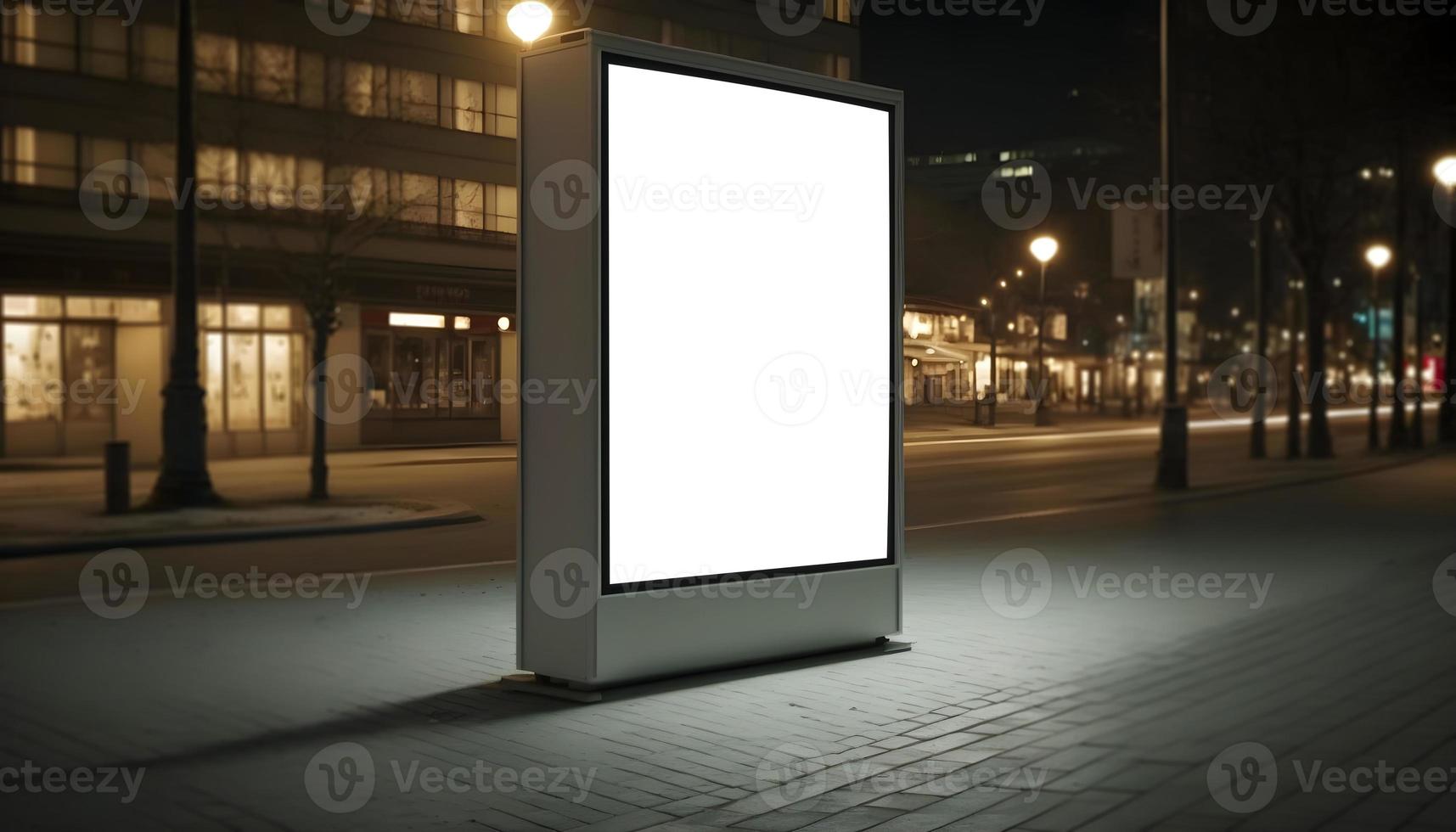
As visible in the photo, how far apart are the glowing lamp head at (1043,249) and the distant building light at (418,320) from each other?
24.5 feet

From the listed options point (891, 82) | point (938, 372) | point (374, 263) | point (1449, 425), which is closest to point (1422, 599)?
point (938, 372)

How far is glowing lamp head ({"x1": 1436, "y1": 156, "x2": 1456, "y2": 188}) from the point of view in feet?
102

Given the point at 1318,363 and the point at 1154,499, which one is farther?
the point at 1318,363

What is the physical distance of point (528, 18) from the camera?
889 cm

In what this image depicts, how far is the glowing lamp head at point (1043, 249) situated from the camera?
701 inches

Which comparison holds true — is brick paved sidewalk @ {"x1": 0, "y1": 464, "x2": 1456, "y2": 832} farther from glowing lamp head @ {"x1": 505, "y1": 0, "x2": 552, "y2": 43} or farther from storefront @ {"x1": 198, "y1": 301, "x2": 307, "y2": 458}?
storefront @ {"x1": 198, "y1": 301, "x2": 307, "y2": 458}

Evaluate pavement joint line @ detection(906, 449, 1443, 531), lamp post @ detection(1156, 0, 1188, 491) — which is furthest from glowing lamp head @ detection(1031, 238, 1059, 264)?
pavement joint line @ detection(906, 449, 1443, 531)

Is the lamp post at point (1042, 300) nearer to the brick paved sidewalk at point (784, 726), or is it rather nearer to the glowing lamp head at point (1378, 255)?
the brick paved sidewalk at point (784, 726)

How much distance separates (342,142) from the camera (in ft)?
52.1

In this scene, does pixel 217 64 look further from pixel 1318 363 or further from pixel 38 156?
pixel 1318 363

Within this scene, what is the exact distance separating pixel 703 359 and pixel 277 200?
1165 centimetres

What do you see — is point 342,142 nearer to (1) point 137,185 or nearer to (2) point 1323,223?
(1) point 137,185

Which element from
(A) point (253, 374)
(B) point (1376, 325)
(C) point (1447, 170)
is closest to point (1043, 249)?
(A) point (253, 374)

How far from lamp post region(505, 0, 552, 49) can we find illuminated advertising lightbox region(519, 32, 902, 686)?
158 cm
